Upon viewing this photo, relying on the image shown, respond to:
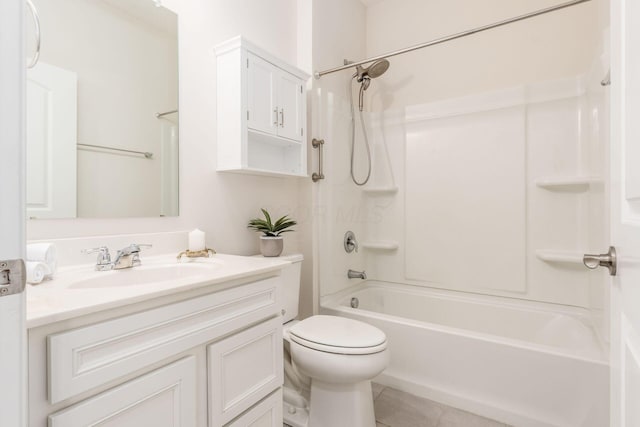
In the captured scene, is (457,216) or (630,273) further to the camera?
(457,216)

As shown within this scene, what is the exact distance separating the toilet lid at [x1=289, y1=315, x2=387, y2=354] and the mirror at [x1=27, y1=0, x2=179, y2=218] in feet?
2.63

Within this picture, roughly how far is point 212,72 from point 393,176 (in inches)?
60.6

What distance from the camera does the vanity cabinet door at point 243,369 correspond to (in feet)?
2.91

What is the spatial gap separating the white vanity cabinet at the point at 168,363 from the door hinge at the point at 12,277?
0.19m

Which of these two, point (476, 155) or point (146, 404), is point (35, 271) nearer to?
point (146, 404)

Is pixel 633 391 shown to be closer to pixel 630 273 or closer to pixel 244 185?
pixel 630 273

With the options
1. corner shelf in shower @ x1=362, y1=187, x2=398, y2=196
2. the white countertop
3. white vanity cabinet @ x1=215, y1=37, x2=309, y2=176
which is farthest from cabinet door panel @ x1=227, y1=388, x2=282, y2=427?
corner shelf in shower @ x1=362, y1=187, x2=398, y2=196

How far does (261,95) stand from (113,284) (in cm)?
110

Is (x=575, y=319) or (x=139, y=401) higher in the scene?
(x=139, y=401)

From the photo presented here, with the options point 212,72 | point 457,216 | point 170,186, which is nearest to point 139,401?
point 170,186

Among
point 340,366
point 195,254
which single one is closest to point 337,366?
point 340,366

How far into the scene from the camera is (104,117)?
1.17 metres

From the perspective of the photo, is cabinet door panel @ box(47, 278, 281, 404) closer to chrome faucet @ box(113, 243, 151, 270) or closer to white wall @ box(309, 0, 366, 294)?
chrome faucet @ box(113, 243, 151, 270)

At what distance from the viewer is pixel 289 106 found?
5.91ft
